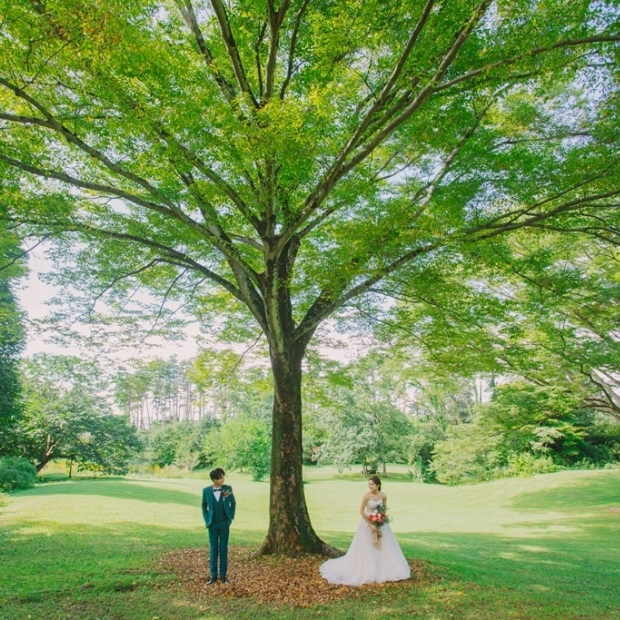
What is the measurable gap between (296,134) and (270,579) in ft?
18.6

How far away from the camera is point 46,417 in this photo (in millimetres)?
20562

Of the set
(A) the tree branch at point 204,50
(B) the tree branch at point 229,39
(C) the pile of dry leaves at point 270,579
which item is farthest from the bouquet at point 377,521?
(A) the tree branch at point 204,50

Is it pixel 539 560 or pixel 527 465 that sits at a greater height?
pixel 527 465

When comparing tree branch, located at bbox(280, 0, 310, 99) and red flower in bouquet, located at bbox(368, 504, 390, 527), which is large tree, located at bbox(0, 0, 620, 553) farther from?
red flower in bouquet, located at bbox(368, 504, 390, 527)

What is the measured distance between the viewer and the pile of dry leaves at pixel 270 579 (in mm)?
5395

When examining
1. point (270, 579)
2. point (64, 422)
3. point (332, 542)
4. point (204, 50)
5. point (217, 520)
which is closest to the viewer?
point (217, 520)

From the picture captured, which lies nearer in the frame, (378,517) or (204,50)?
(378,517)

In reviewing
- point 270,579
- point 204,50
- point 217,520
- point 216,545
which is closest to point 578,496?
point 270,579

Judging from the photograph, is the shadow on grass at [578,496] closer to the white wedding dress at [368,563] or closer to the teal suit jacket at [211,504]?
the white wedding dress at [368,563]

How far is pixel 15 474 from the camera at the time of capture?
1627 centimetres

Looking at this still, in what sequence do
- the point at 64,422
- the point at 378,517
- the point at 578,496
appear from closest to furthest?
the point at 378,517, the point at 578,496, the point at 64,422

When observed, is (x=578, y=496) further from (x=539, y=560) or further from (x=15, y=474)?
(x=15, y=474)

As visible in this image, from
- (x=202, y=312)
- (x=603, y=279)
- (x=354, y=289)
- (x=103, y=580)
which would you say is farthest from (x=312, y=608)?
(x=603, y=279)

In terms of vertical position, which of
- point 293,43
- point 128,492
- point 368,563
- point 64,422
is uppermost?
point 293,43
